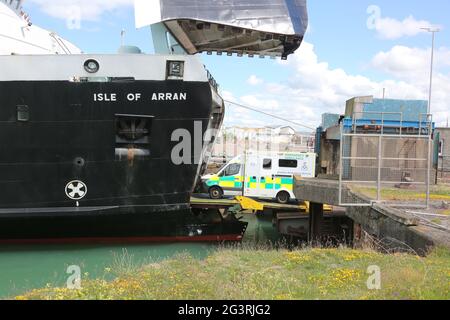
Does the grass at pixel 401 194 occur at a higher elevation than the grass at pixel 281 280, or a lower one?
higher

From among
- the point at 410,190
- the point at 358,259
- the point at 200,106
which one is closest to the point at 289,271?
the point at 358,259

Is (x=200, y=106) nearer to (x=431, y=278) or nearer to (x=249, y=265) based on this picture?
(x=249, y=265)

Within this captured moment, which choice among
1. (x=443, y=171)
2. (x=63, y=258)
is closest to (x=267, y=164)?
(x=63, y=258)

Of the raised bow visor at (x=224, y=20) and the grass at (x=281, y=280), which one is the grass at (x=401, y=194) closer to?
the grass at (x=281, y=280)

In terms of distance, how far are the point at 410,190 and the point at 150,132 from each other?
22.8 feet

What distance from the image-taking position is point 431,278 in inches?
189

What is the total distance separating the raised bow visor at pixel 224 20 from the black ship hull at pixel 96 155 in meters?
2.20

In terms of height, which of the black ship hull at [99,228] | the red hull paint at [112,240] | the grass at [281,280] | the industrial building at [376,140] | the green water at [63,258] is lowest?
the green water at [63,258]

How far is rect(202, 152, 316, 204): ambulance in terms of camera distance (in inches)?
746

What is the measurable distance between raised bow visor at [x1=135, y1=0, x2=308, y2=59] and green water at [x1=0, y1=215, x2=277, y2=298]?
19.1ft

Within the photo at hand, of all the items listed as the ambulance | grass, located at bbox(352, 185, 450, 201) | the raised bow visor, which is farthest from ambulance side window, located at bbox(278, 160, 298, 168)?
grass, located at bbox(352, 185, 450, 201)

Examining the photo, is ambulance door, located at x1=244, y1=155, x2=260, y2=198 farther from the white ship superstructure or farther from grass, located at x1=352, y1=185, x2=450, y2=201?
the white ship superstructure

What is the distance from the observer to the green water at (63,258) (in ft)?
A: 31.5

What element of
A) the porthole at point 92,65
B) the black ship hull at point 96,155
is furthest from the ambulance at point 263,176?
the porthole at point 92,65
